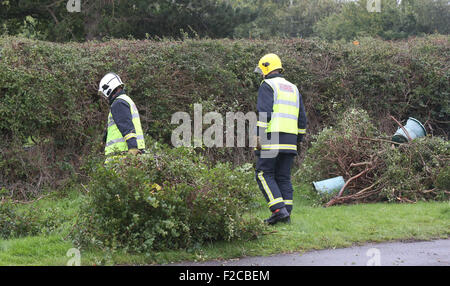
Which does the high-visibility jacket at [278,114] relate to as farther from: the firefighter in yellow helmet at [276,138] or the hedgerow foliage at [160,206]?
the hedgerow foliage at [160,206]

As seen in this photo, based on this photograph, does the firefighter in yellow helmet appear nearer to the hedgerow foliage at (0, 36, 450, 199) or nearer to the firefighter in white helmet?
the firefighter in white helmet

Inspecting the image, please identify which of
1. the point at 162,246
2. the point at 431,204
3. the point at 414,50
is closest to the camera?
the point at 162,246

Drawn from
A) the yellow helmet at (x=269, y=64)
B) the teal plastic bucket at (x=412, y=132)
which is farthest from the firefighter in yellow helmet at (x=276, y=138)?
the teal plastic bucket at (x=412, y=132)

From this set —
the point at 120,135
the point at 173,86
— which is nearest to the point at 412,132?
the point at 173,86

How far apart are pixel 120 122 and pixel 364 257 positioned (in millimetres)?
3629

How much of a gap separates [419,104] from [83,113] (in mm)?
7728

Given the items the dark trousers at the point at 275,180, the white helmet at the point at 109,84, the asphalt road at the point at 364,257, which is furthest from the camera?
the white helmet at the point at 109,84

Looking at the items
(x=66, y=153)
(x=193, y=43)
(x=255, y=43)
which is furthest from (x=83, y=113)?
(x=255, y=43)

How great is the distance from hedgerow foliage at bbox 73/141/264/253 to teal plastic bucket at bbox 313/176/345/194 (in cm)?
307

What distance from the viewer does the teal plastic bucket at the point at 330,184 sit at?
9.62 meters

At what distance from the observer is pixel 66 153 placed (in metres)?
10.5

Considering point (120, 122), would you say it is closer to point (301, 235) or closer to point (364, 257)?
point (301, 235)

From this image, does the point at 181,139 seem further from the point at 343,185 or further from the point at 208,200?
the point at 208,200

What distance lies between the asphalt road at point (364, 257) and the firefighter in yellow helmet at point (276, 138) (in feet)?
4.05
